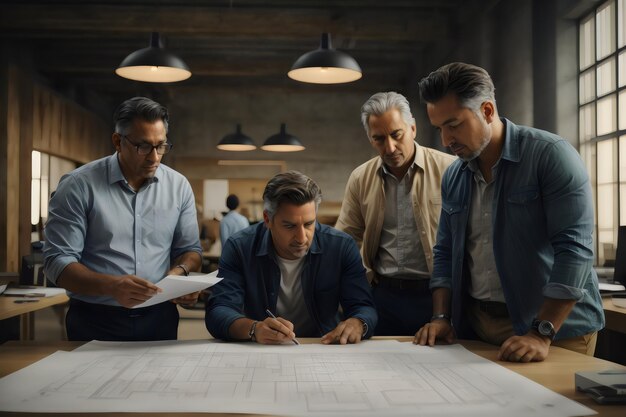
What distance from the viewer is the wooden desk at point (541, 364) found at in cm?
132

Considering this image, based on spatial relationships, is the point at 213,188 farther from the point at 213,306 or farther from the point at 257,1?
the point at 213,306

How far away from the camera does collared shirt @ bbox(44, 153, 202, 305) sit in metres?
2.20

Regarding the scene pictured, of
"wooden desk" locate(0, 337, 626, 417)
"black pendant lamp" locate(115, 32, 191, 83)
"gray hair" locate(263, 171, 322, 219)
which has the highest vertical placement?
"black pendant lamp" locate(115, 32, 191, 83)

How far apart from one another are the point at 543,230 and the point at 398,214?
0.87m

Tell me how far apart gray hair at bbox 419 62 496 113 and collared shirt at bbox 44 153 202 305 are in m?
1.10

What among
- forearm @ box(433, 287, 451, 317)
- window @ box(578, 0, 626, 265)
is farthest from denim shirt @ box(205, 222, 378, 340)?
window @ box(578, 0, 626, 265)

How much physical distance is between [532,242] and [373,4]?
6.22 metres

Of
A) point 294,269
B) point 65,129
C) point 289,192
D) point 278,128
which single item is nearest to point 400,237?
point 294,269

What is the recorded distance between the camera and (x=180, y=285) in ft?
6.19

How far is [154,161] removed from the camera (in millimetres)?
2264

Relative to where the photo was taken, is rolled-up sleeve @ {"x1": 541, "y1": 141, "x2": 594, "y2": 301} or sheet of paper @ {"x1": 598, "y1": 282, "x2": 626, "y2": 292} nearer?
rolled-up sleeve @ {"x1": 541, "y1": 141, "x2": 594, "y2": 301}

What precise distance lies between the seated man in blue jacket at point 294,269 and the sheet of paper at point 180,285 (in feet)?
0.78

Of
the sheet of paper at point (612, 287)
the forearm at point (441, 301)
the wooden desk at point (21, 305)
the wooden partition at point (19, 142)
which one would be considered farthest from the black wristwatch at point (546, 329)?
the wooden partition at point (19, 142)

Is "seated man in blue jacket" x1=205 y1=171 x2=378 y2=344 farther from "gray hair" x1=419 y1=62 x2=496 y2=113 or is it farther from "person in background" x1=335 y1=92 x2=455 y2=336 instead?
"gray hair" x1=419 y1=62 x2=496 y2=113
